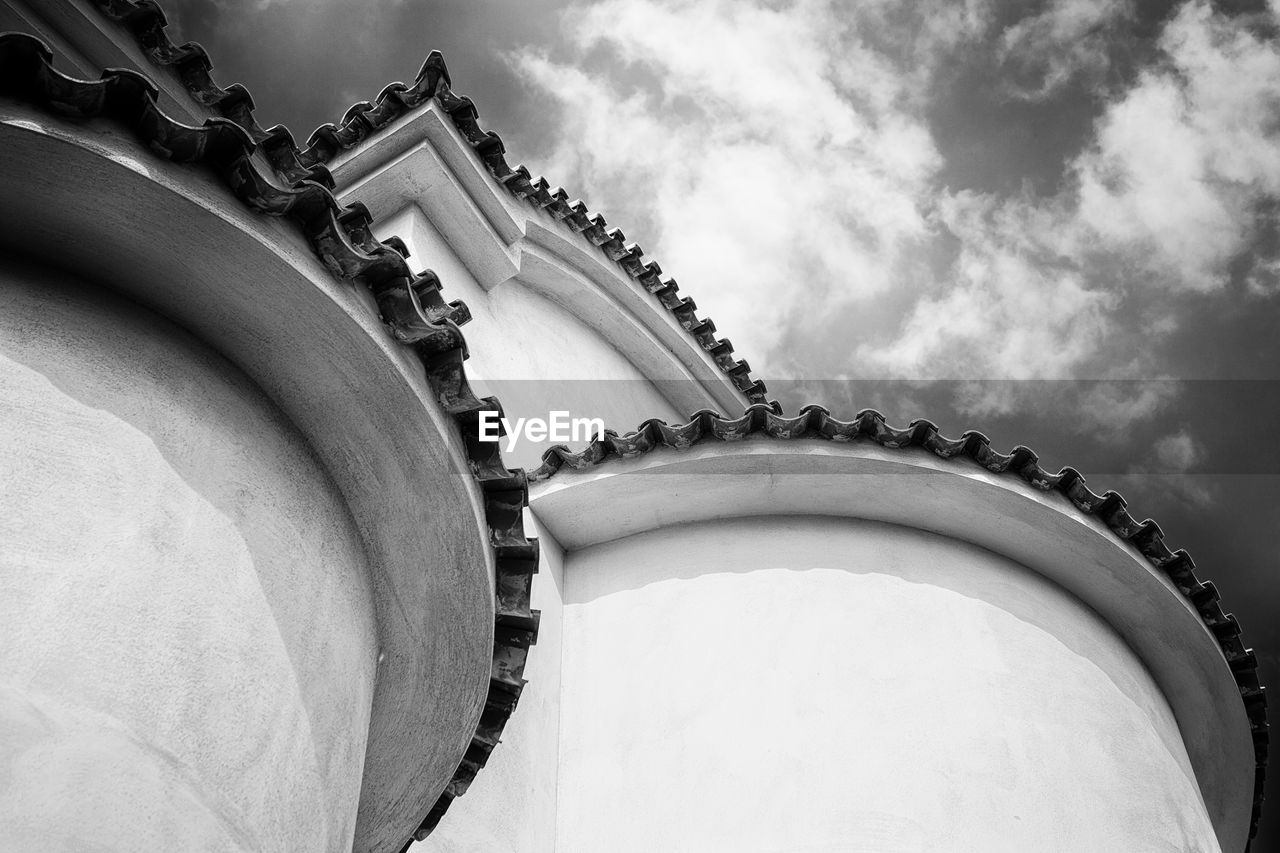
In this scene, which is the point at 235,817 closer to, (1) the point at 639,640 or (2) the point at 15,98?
(2) the point at 15,98

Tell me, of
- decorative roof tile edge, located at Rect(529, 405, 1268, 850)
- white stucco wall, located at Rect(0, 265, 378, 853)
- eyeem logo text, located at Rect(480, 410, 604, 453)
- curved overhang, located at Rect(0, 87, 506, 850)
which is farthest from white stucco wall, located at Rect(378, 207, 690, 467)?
white stucco wall, located at Rect(0, 265, 378, 853)

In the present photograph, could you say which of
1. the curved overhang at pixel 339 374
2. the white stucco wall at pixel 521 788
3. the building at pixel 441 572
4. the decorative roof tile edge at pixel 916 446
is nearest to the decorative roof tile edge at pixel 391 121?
the building at pixel 441 572

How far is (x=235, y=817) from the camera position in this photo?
3.20 metres

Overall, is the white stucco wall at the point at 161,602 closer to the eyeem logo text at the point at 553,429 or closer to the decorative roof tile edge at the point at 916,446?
the decorative roof tile edge at the point at 916,446

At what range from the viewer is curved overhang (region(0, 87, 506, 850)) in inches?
142

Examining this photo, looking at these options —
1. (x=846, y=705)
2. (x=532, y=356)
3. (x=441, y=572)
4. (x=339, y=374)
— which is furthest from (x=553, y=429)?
(x=339, y=374)

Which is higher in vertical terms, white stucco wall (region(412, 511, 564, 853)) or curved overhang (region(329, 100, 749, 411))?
curved overhang (region(329, 100, 749, 411))

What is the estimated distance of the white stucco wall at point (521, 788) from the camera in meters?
5.68

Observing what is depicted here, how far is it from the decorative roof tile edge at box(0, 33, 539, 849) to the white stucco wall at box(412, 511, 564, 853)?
1.12 metres

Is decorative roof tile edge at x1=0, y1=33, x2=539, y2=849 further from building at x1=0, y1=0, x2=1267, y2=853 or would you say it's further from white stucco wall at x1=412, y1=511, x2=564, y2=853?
white stucco wall at x1=412, y1=511, x2=564, y2=853

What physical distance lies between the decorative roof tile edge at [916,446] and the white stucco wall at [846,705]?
49 centimetres

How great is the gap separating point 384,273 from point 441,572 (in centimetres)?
105

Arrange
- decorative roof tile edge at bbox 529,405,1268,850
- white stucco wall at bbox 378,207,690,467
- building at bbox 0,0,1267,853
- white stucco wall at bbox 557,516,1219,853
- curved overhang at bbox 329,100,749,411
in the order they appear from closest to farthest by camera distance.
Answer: building at bbox 0,0,1267,853, white stucco wall at bbox 557,516,1219,853, decorative roof tile edge at bbox 529,405,1268,850, white stucco wall at bbox 378,207,690,467, curved overhang at bbox 329,100,749,411

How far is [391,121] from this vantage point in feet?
29.8
